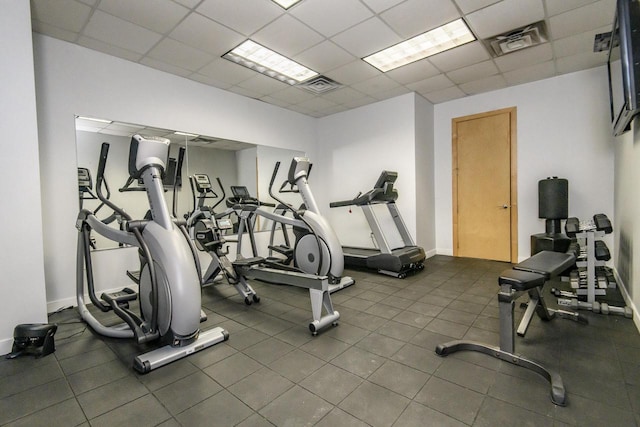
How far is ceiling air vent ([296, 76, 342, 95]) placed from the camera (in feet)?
15.0

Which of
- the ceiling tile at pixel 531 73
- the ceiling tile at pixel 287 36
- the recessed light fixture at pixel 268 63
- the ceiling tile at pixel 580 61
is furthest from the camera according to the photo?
the ceiling tile at pixel 531 73

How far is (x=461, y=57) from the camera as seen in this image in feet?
12.7

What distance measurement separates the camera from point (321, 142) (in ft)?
21.4

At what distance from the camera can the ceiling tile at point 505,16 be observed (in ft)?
9.27

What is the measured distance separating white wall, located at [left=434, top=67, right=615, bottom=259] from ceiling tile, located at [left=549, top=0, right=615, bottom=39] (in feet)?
4.67

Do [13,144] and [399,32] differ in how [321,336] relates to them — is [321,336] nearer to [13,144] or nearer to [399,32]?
[13,144]

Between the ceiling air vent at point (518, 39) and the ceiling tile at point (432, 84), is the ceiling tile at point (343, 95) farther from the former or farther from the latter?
the ceiling air vent at point (518, 39)

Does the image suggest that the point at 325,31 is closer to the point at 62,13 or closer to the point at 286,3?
the point at 286,3

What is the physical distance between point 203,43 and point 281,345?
3.35 m

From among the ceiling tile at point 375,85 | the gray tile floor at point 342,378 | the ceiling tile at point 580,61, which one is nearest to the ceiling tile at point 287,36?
the ceiling tile at point 375,85

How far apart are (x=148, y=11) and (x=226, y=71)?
1.36 metres

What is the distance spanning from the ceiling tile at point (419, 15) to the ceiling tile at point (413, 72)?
0.84 metres

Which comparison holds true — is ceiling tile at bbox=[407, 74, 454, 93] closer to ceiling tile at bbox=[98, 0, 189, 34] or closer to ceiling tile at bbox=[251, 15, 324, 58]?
ceiling tile at bbox=[251, 15, 324, 58]

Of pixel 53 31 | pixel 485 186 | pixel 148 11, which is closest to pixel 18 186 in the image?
pixel 53 31
